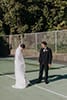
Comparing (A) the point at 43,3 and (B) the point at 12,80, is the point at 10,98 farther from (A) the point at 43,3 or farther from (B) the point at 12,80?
(A) the point at 43,3

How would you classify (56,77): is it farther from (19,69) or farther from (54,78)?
(19,69)

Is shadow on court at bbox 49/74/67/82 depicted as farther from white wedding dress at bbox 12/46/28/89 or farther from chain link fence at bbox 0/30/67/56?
chain link fence at bbox 0/30/67/56

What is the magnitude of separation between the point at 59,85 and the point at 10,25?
2682 centimetres

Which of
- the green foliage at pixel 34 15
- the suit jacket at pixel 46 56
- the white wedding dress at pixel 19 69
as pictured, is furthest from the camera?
the green foliage at pixel 34 15

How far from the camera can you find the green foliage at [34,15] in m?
39.1

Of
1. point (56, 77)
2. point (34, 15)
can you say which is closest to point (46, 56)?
point (56, 77)

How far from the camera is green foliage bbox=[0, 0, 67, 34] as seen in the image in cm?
3909

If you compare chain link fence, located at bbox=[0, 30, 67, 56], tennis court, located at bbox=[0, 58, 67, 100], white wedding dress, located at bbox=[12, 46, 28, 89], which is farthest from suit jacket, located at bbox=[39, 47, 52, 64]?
chain link fence, located at bbox=[0, 30, 67, 56]

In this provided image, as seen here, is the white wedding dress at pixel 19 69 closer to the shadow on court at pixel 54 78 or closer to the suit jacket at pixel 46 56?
the shadow on court at pixel 54 78

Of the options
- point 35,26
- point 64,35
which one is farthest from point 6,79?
point 35,26

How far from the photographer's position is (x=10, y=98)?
1181 centimetres

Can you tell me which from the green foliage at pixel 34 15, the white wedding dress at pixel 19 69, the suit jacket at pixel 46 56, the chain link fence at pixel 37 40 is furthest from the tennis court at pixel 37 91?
the green foliage at pixel 34 15

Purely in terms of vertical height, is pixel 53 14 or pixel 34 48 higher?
pixel 53 14

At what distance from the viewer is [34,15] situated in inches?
1572
